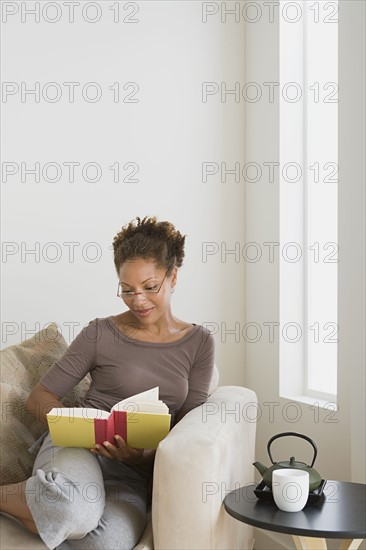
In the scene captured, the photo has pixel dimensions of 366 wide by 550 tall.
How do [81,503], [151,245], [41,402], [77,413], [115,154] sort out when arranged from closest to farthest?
[81,503] → [77,413] → [41,402] → [151,245] → [115,154]

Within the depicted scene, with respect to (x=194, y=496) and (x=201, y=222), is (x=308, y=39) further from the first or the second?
(x=194, y=496)

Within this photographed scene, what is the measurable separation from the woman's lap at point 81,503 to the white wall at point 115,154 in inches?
41.2

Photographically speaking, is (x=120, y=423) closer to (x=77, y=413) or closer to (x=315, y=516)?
(x=77, y=413)

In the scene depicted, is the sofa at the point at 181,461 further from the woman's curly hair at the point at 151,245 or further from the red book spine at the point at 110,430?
the woman's curly hair at the point at 151,245

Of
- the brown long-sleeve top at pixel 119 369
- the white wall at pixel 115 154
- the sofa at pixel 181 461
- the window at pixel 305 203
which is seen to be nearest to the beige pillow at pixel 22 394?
the sofa at pixel 181 461

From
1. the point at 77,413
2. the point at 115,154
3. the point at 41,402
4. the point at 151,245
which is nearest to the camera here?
the point at 77,413

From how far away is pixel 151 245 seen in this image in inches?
103

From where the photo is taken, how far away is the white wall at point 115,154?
3227mm

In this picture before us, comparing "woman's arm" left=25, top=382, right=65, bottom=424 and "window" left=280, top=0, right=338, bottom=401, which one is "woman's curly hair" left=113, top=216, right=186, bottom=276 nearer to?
"woman's arm" left=25, top=382, right=65, bottom=424

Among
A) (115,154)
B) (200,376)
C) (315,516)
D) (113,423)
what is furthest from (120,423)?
(115,154)

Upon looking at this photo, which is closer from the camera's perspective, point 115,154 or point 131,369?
point 131,369

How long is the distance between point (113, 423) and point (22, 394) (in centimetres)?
44

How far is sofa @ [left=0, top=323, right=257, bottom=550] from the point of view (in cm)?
211

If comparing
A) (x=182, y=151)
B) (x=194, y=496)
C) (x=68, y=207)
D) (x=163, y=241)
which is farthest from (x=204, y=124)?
(x=194, y=496)
